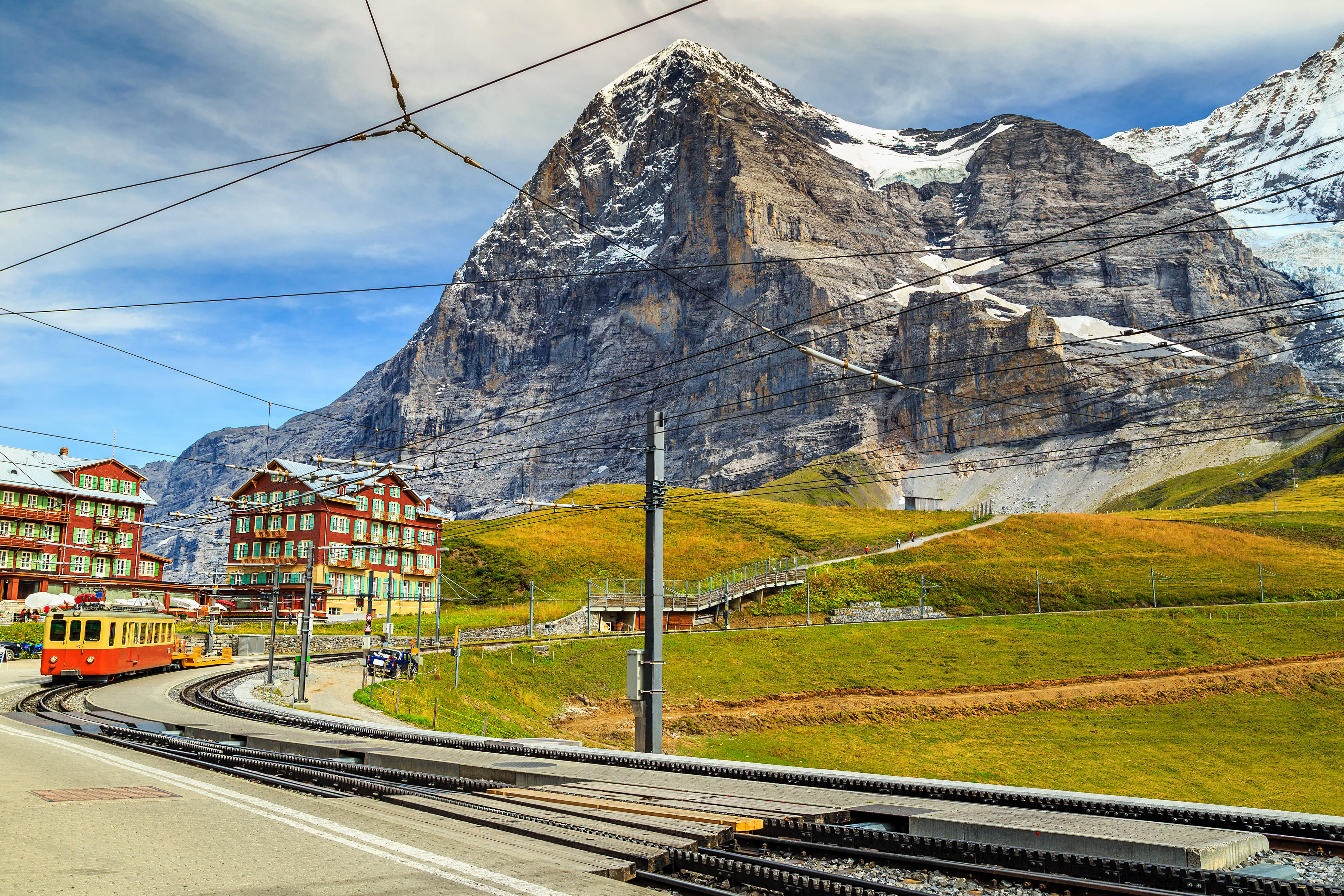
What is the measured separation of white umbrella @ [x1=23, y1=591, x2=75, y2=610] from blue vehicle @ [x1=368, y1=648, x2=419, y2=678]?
29.0 metres

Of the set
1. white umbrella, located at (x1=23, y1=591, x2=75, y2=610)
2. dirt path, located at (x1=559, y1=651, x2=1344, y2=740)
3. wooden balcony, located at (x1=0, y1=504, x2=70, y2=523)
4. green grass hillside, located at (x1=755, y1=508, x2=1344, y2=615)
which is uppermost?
wooden balcony, located at (x1=0, y1=504, x2=70, y2=523)

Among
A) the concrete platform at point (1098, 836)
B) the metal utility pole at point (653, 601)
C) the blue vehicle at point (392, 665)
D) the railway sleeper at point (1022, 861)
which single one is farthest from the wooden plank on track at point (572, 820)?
the blue vehicle at point (392, 665)

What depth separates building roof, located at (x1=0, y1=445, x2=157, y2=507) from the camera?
8200 centimetres

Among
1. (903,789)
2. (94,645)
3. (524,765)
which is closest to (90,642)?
(94,645)

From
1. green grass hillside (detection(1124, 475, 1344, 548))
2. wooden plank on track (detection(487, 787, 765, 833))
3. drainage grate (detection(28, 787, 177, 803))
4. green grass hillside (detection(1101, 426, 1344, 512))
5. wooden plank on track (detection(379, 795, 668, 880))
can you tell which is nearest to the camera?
wooden plank on track (detection(379, 795, 668, 880))

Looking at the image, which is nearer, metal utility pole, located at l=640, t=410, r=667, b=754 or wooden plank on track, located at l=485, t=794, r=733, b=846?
wooden plank on track, located at l=485, t=794, r=733, b=846

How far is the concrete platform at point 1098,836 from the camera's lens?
9.19 metres

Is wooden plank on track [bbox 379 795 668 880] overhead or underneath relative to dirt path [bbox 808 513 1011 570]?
underneath

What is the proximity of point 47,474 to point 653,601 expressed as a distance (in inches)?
3465

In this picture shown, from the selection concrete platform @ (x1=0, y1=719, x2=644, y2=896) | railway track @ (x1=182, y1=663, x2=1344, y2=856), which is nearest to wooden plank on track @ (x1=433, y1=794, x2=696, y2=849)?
concrete platform @ (x1=0, y1=719, x2=644, y2=896)

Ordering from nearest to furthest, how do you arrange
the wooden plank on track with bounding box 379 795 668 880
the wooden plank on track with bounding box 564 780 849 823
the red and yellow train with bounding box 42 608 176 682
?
the wooden plank on track with bounding box 379 795 668 880, the wooden plank on track with bounding box 564 780 849 823, the red and yellow train with bounding box 42 608 176 682

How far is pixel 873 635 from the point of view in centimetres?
5781

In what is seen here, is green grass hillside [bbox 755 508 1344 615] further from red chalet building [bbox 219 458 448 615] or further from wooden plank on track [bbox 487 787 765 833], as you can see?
wooden plank on track [bbox 487 787 765 833]

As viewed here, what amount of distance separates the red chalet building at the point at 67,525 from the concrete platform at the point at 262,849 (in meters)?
73.5
